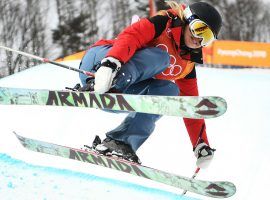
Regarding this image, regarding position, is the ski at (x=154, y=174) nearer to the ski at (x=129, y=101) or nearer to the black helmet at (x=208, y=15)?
the ski at (x=129, y=101)

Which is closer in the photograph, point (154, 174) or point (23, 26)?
point (154, 174)

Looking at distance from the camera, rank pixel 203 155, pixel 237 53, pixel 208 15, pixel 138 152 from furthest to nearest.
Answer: pixel 237 53 < pixel 138 152 < pixel 203 155 < pixel 208 15

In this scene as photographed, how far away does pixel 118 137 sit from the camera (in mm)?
3145

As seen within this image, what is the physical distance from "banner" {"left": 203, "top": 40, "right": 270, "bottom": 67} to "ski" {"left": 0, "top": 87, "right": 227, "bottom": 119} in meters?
12.1

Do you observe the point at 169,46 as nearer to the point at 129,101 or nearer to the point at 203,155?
the point at 129,101

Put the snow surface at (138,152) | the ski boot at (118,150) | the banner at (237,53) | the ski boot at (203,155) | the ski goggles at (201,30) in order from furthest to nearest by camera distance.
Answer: the banner at (237,53) → the snow surface at (138,152) → the ski boot at (203,155) → the ski boot at (118,150) → the ski goggles at (201,30)

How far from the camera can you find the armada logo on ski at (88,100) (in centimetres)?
272

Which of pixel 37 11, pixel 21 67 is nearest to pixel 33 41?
pixel 37 11

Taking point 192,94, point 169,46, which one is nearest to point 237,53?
point 192,94

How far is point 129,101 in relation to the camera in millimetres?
2680

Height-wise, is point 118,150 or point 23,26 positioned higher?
point 118,150

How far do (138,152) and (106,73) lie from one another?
6.96 feet

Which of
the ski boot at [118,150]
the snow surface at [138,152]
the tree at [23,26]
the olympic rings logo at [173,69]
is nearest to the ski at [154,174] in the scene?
the ski boot at [118,150]

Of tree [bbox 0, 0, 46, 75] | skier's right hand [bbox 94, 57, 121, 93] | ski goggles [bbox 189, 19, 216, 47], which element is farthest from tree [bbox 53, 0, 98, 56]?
skier's right hand [bbox 94, 57, 121, 93]
